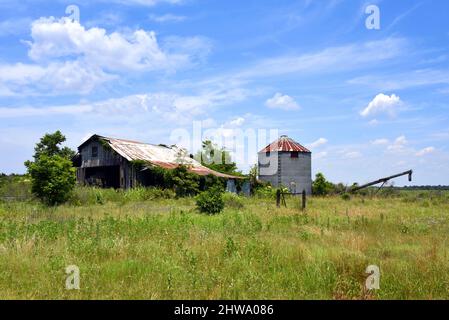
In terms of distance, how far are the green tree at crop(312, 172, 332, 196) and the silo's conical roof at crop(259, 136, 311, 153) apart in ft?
13.1

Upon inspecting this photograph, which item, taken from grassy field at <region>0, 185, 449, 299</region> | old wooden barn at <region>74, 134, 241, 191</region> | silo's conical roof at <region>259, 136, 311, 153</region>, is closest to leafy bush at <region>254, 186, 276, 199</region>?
old wooden barn at <region>74, 134, 241, 191</region>

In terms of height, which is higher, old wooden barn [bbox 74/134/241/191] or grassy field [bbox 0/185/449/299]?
old wooden barn [bbox 74/134/241/191]

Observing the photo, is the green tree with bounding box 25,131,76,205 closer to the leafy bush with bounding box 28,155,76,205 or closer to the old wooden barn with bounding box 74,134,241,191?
the leafy bush with bounding box 28,155,76,205

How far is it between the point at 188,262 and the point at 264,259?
1.42 metres

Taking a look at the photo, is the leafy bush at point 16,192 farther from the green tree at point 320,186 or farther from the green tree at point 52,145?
the green tree at point 320,186

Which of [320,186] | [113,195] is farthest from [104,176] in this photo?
[320,186]

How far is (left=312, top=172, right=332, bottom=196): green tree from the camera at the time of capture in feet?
138

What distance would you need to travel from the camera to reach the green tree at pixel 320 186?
42.1 meters

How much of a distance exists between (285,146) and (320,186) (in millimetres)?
6131

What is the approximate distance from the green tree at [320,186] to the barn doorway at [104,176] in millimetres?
20374

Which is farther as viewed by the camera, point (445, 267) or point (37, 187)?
point (37, 187)
